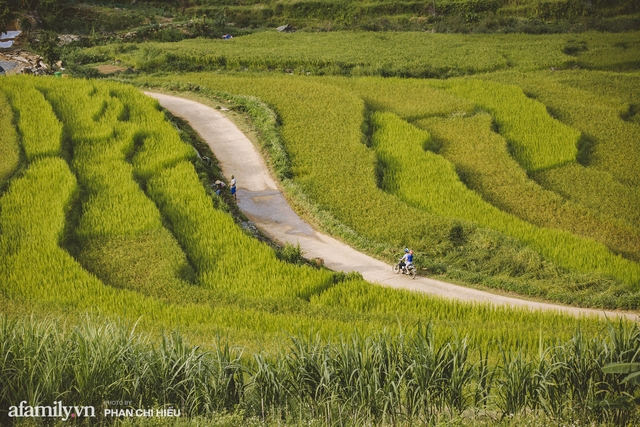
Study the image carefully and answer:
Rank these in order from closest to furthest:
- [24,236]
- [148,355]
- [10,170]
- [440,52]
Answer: [148,355] → [24,236] → [10,170] → [440,52]

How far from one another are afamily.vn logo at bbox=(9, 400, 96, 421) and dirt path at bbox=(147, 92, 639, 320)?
7.25 metres

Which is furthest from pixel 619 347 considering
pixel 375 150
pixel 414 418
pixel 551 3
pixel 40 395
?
pixel 551 3

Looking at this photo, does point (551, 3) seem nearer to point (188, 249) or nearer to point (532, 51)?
point (532, 51)

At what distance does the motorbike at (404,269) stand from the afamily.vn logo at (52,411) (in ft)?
25.5

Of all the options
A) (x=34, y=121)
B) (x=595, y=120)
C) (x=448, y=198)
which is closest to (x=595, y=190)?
(x=448, y=198)

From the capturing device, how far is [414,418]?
25.8 ft

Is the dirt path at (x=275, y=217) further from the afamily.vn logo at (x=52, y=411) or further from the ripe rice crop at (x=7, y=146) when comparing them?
the afamily.vn logo at (x=52, y=411)

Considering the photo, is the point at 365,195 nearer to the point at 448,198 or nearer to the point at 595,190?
the point at 448,198

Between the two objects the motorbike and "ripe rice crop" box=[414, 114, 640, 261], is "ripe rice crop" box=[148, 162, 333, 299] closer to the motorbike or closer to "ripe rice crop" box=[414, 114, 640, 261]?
the motorbike

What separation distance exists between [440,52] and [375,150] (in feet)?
54.3

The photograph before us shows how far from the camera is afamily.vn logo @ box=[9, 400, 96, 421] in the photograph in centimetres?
754

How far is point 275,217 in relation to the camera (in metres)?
17.9

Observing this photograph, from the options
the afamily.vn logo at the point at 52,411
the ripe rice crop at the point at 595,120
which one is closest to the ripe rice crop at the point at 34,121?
the afamily.vn logo at the point at 52,411

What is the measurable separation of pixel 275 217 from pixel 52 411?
10.5 meters
